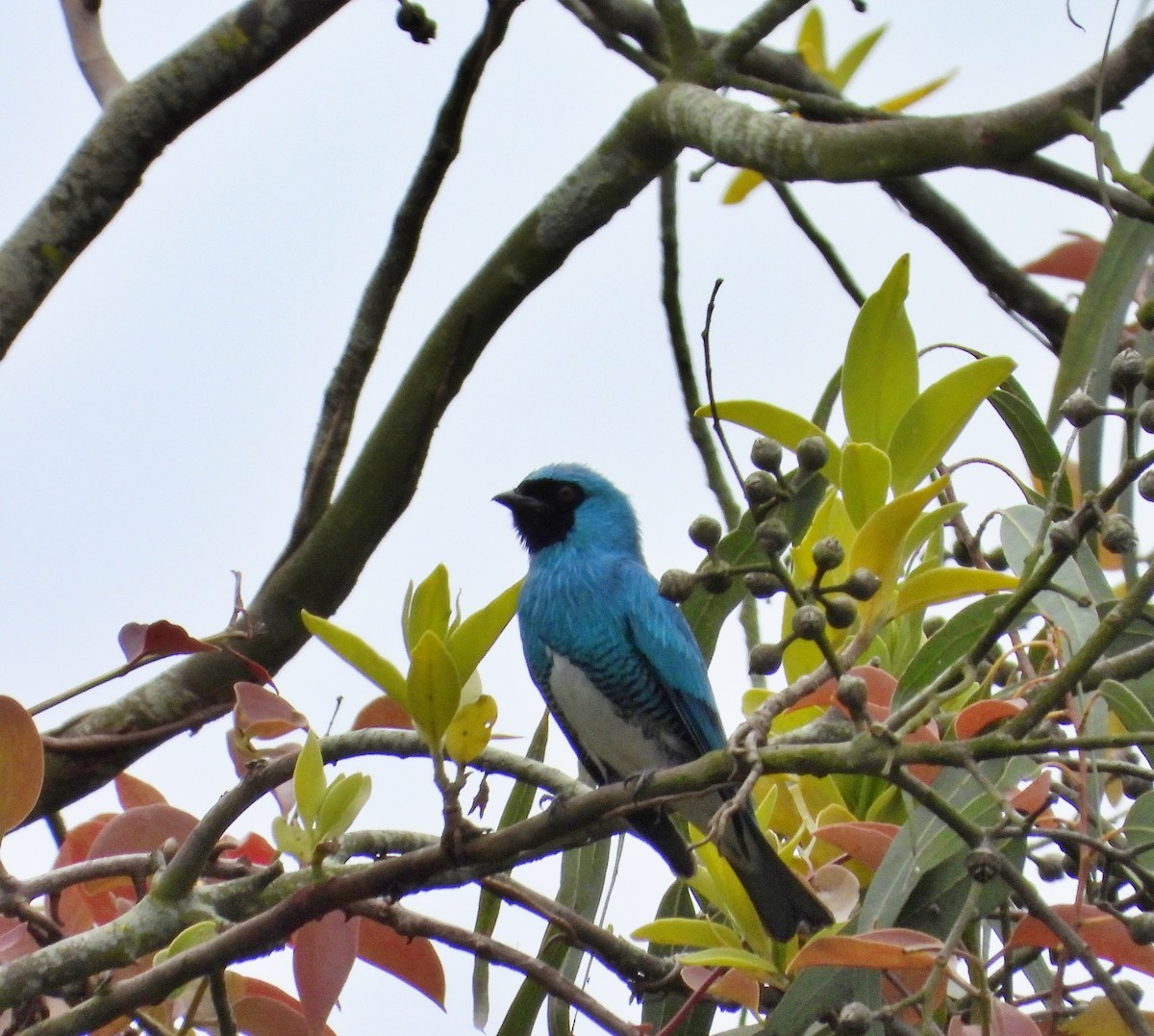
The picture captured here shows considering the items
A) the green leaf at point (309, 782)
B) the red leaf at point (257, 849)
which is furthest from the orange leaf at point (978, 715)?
the red leaf at point (257, 849)

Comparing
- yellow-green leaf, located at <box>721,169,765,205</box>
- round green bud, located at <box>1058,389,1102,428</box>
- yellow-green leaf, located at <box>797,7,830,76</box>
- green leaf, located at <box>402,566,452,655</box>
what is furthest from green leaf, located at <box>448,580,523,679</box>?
yellow-green leaf, located at <box>797,7,830,76</box>

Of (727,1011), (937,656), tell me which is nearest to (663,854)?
(727,1011)

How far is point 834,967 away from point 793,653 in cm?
76

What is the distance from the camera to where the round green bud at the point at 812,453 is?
2.20 m

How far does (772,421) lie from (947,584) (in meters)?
0.39

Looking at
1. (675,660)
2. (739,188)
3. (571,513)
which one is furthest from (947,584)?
(739,188)

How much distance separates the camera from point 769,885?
2438mm

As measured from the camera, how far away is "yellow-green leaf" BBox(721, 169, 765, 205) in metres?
4.81

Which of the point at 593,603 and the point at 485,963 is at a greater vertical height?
the point at 593,603

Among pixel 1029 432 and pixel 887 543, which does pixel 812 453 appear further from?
pixel 1029 432

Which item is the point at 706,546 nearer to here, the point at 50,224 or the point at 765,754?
the point at 765,754

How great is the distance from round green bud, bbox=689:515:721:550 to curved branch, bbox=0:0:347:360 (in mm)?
1487

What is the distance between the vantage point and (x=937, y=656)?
2494 millimetres

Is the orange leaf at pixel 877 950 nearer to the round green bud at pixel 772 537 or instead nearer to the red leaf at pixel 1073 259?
the round green bud at pixel 772 537
